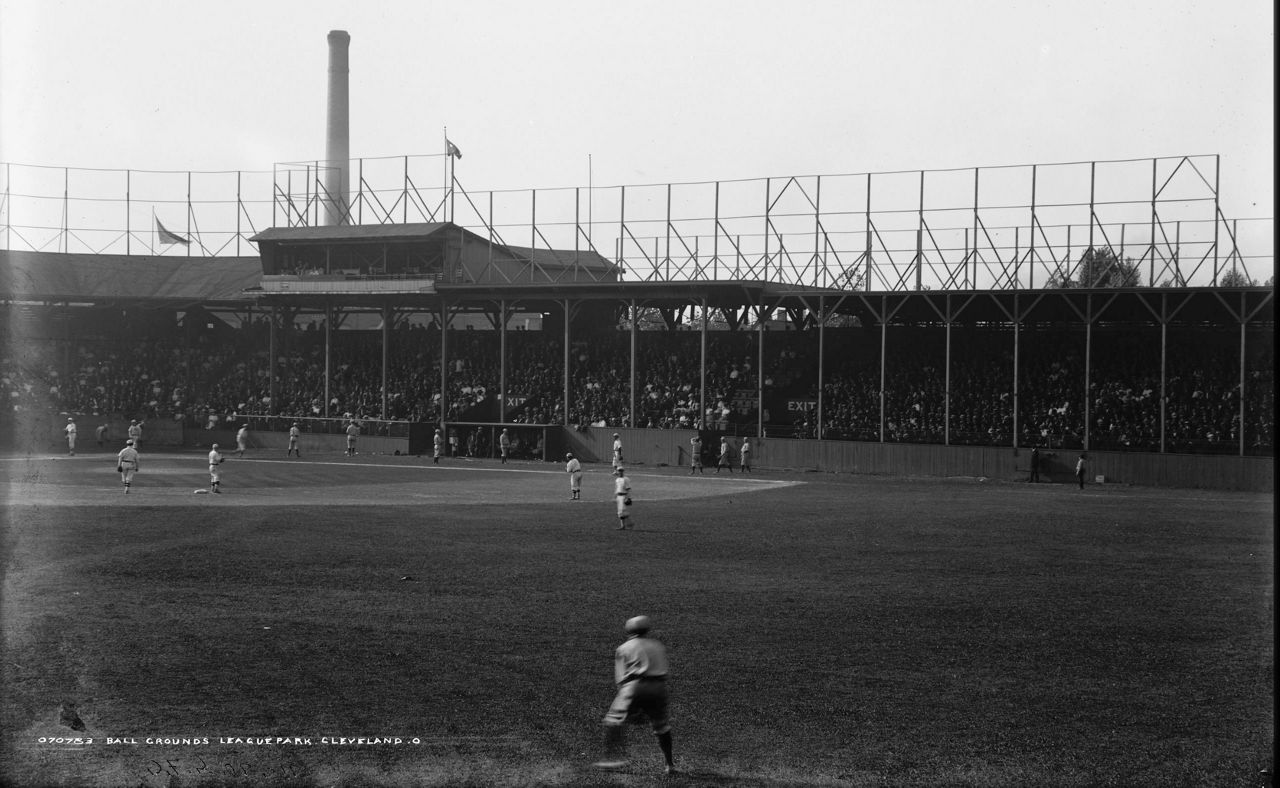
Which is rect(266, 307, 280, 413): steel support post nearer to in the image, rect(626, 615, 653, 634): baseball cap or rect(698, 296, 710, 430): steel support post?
rect(698, 296, 710, 430): steel support post

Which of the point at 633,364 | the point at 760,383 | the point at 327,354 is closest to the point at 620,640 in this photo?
the point at 760,383

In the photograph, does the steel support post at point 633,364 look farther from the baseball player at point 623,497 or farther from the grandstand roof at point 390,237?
the baseball player at point 623,497

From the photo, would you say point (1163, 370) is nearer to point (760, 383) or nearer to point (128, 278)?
point (760, 383)

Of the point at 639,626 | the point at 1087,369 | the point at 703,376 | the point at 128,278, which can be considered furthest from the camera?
the point at 128,278

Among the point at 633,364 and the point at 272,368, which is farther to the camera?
the point at 272,368

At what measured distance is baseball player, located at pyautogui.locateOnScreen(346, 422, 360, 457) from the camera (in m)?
59.8

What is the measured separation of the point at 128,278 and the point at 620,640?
2639 inches

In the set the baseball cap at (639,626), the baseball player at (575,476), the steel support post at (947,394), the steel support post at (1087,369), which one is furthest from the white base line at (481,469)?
the baseball cap at (639,626)

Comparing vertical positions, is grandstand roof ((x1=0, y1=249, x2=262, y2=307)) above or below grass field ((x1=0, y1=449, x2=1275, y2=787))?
above

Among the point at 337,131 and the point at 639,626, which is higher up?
the point at 337,131

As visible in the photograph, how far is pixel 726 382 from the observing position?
58781 mm

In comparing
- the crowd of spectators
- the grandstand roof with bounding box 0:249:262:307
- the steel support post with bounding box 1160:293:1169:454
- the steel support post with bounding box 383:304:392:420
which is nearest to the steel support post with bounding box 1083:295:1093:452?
the crowd of spectators

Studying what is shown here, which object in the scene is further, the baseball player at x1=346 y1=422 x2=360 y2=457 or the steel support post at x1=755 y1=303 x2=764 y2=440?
the baseball player at x1=346 y1=422 x2=360 y2=457

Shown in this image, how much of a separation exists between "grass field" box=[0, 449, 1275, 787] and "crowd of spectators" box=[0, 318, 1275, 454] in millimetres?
16943
